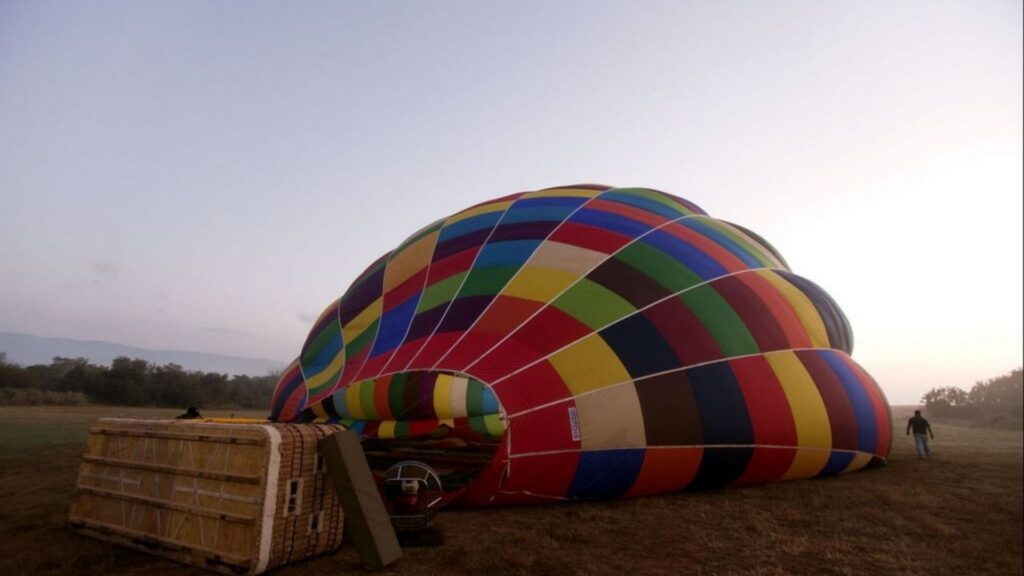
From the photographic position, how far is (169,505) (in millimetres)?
3100

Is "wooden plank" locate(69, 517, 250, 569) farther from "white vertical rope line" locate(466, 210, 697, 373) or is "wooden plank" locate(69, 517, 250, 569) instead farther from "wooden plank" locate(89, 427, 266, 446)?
"white vertical rope line" locate(466, 210, 697, 373)

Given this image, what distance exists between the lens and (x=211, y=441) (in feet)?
9.98

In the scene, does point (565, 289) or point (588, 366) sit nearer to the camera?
point (588, 366)

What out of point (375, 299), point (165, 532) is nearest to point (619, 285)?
point (375, 299)

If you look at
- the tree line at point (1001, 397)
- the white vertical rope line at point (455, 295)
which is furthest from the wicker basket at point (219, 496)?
the tree line at point (1001, 397)

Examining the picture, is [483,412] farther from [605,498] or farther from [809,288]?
[809,288]

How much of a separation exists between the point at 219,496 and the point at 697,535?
2.96 m

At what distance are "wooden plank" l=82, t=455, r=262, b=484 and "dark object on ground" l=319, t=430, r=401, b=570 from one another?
397mm

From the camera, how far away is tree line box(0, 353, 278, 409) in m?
18.9

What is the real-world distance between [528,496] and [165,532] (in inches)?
92.4

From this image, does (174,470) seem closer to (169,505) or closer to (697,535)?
(169,505)

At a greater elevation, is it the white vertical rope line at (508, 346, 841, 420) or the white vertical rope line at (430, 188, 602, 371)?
the white vertical rope line at (430, 188, 602, 371)

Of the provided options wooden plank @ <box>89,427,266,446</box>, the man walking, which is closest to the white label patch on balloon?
wooden plank @ <box>89,427,266,446</box>

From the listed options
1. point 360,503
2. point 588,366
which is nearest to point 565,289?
point 588,366
